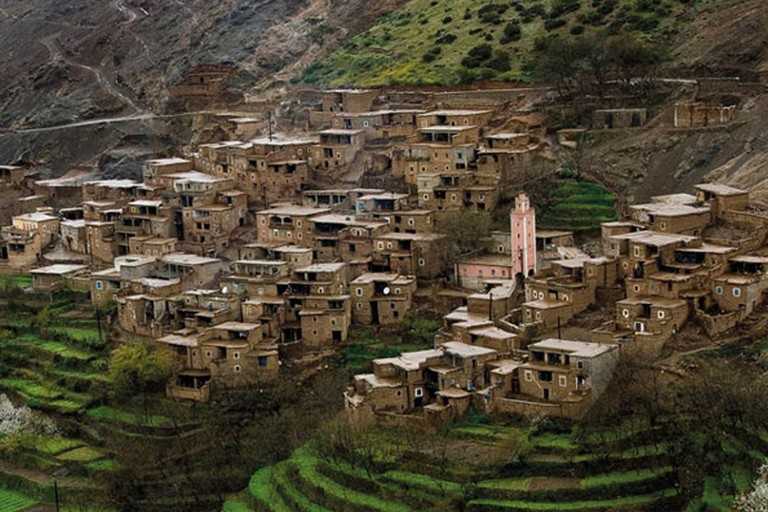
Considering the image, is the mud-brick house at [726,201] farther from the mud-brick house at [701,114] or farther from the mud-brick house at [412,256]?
the mud-brick house at [412,256]

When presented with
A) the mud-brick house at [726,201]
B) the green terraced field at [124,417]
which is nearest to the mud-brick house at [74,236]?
the green terraced field at [124,417]

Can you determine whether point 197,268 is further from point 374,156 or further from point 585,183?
point 585,183

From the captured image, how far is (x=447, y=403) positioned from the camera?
120 feet

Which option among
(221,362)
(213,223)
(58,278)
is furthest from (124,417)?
(213,223)

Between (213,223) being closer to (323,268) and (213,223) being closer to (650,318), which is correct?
(323,268)

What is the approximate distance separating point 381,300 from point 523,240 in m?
4.36

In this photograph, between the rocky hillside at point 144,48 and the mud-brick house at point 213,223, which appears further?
the rocky hillside at point 144,48

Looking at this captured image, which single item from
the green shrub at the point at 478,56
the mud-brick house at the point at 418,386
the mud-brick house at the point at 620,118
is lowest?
the mud-brick house at the point at 418,386

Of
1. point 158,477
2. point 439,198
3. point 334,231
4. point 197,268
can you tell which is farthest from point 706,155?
point 158,477

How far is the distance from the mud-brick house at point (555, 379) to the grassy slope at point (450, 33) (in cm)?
1922

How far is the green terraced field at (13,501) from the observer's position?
132 ft

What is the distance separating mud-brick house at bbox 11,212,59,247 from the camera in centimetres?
5222

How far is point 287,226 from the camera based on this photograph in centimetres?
4706

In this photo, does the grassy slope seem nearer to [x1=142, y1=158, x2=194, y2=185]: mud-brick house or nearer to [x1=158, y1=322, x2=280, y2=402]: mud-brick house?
[x1=142, y1=158, x2=194, y2=185]: mud-brick house
